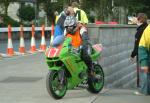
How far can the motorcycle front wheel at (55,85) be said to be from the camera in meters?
9.91

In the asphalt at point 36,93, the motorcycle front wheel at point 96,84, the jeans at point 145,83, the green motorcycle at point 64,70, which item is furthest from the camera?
the jeans at point 145,83

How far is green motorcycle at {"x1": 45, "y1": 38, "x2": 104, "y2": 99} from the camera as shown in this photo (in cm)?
1002

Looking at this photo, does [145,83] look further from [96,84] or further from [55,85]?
[55,85]

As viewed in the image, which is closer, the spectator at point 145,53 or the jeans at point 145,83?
the spectator at point 145,53

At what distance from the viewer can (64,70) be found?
33.8 ft

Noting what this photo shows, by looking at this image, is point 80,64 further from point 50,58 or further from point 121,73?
point 121,73

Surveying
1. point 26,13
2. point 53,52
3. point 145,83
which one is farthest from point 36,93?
point 26,13

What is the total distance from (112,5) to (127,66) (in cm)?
972

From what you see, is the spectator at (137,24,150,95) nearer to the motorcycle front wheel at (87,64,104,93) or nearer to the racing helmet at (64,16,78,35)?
the motorcycle front wheel at (87,64,104,93)

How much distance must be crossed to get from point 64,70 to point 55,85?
371mm

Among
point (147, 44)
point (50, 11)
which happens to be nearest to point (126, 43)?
point (147, 44)

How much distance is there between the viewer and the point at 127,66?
58.1 ft

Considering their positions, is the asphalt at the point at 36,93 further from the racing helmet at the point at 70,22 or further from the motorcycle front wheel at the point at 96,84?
the racing helmet at the point at 70,22

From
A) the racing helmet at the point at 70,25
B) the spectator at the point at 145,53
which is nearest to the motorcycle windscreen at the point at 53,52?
the racing helmet at the point at 70,25
